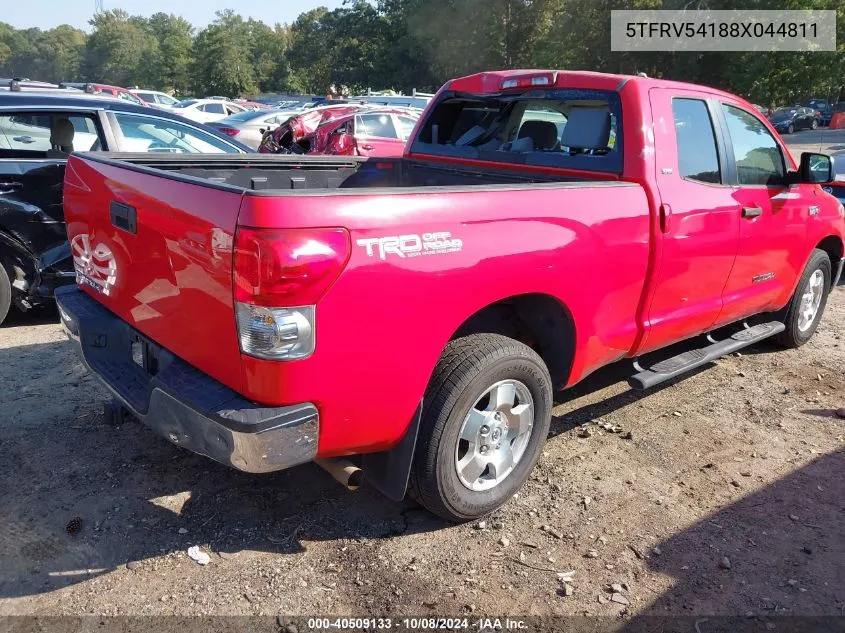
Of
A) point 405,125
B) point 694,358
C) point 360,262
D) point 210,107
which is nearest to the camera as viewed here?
point 360,262

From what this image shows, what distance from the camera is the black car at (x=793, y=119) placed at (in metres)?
38.2

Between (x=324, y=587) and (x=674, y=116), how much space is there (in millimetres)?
3028

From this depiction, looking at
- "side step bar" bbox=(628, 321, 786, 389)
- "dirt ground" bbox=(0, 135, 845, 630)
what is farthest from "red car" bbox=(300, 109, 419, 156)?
"dirt ground" bbox=(0, 135, 845, 630)

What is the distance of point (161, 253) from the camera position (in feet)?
8.91

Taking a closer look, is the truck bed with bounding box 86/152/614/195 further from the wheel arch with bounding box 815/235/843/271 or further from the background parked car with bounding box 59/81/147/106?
the background parked car with bounding box 59/81/147/106

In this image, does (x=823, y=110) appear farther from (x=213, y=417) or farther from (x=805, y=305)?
(x=213, y=417)

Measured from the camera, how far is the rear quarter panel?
92.4 inches

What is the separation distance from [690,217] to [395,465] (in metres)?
2.13

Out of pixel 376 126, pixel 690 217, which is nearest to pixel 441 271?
pixel 690 217

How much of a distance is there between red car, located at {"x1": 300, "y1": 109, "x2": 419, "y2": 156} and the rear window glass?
25.5ft

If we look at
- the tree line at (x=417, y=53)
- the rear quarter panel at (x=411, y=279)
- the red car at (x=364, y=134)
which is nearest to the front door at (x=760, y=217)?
the rear quarter panel at (x=411, y=279)

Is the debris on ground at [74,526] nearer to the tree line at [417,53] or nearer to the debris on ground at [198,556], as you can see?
the debris on ground at [198,556]

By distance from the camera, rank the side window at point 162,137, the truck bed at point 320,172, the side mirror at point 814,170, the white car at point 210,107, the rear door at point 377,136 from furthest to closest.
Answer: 1. the white car at point 210,107
2. the rear door at point 377,136
3. the side window at point 162,137
4. the side mirror at point 814,170
5. the truck bed at point 320,172

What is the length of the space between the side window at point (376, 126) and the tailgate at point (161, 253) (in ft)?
35.3
